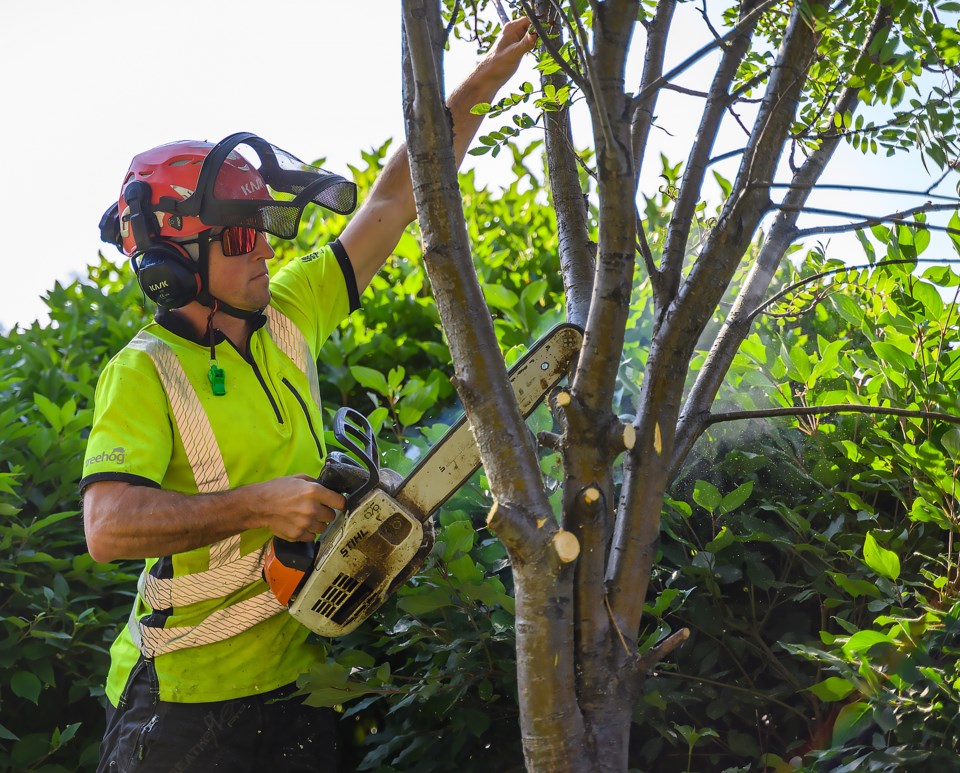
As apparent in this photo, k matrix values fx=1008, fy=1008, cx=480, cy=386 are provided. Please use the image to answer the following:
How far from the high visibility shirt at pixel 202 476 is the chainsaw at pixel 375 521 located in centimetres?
19

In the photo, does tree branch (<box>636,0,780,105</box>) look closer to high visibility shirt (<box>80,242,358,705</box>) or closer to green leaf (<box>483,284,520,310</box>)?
high visibility shirt (<box>80,242,358,705</box>)

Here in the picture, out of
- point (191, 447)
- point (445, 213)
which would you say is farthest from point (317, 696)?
point (445, 213)

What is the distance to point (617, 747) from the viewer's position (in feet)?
6.00

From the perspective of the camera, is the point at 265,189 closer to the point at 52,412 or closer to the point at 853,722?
the point at 52,412

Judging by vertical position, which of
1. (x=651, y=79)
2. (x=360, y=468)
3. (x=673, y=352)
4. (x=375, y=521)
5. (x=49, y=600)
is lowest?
(x=49, y=600)

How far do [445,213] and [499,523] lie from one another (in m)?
0.56

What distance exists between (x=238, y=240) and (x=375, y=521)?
883 mm

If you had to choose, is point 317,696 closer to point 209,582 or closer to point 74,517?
point 209,582

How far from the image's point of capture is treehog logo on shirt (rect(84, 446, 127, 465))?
232 centimetres

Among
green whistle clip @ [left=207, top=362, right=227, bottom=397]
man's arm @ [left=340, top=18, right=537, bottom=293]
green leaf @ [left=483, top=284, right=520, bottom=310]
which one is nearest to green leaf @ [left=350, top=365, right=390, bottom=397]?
man's arm @ [left=340, top=18, right=537, bottom=293]

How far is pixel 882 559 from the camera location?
217cm

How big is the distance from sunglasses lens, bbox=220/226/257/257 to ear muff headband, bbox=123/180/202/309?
0.32 ft

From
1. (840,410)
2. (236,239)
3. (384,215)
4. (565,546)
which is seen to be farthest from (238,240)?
(840,410)

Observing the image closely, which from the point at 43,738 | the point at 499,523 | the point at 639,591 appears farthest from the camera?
the point at 43,738
